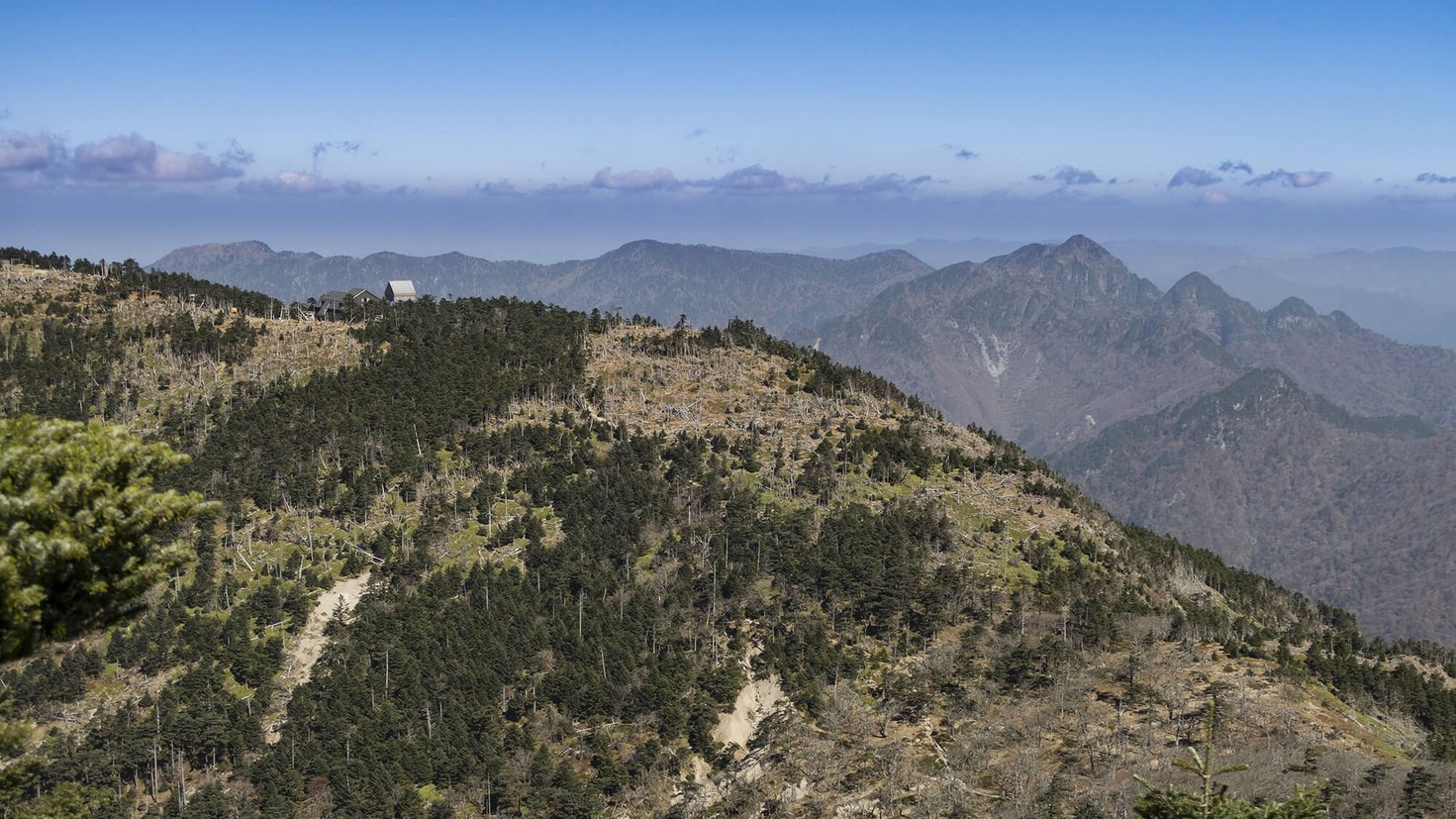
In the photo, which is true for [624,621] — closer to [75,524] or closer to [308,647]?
[308,647]

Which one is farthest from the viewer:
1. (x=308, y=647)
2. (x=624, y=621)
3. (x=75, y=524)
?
(x=624, y=621)

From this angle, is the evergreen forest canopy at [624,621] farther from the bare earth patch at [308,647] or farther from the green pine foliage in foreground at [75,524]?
the green pine foliage in foreground at [75,524]

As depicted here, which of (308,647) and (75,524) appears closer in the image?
(75,524)

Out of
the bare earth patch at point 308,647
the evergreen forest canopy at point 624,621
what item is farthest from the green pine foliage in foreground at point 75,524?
the bare earth patch at point 308,647

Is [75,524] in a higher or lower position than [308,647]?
higher

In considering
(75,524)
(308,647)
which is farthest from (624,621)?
(75,524)

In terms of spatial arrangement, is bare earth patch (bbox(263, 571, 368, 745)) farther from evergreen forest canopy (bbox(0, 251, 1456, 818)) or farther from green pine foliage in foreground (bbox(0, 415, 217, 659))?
green pine foliage in foreground (bbox(0, 415, 217, 659))

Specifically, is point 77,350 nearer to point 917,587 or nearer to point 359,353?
point 359,353

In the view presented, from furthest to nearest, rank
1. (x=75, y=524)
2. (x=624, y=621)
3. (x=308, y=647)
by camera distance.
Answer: (x=624, y=621)
(x=308, y=647)
(x=75, y=524)
